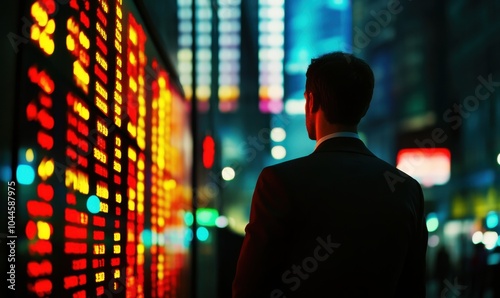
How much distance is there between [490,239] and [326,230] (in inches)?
507

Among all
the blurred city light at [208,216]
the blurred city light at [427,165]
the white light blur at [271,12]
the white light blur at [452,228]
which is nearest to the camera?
the blurred city light at [208,216]

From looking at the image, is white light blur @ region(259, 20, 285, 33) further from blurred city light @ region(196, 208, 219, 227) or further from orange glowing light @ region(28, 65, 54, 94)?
orange glowing light @ region(28, 65, 54, 94)

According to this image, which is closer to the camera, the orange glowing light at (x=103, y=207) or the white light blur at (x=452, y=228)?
the orange glowing light at (x=103, y=207)

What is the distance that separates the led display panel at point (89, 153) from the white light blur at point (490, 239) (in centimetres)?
1072

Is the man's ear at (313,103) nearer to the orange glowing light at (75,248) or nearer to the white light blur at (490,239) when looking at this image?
the orange glowing light at (75,248)

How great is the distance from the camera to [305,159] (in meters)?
1.44

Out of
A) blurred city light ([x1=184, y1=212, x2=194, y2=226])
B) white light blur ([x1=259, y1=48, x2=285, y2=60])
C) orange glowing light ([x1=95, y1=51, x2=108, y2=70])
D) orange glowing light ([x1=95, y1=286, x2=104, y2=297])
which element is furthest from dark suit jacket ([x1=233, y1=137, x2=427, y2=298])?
white light blur ([x1=259, y1=48, x2=285, y2=60])

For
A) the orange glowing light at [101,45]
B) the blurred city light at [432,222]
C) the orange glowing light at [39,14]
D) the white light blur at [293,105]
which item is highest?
the white light blur at [293,105]

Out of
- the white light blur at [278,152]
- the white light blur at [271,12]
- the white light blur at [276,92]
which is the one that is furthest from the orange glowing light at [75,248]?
the white light blur at [278,152]

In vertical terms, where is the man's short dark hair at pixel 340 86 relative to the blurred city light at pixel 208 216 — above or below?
below

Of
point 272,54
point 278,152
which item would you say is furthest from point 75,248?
point 278,152

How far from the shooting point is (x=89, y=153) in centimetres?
199

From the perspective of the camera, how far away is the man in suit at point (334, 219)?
1.36m

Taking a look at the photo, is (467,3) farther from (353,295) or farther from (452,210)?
(353,295)
